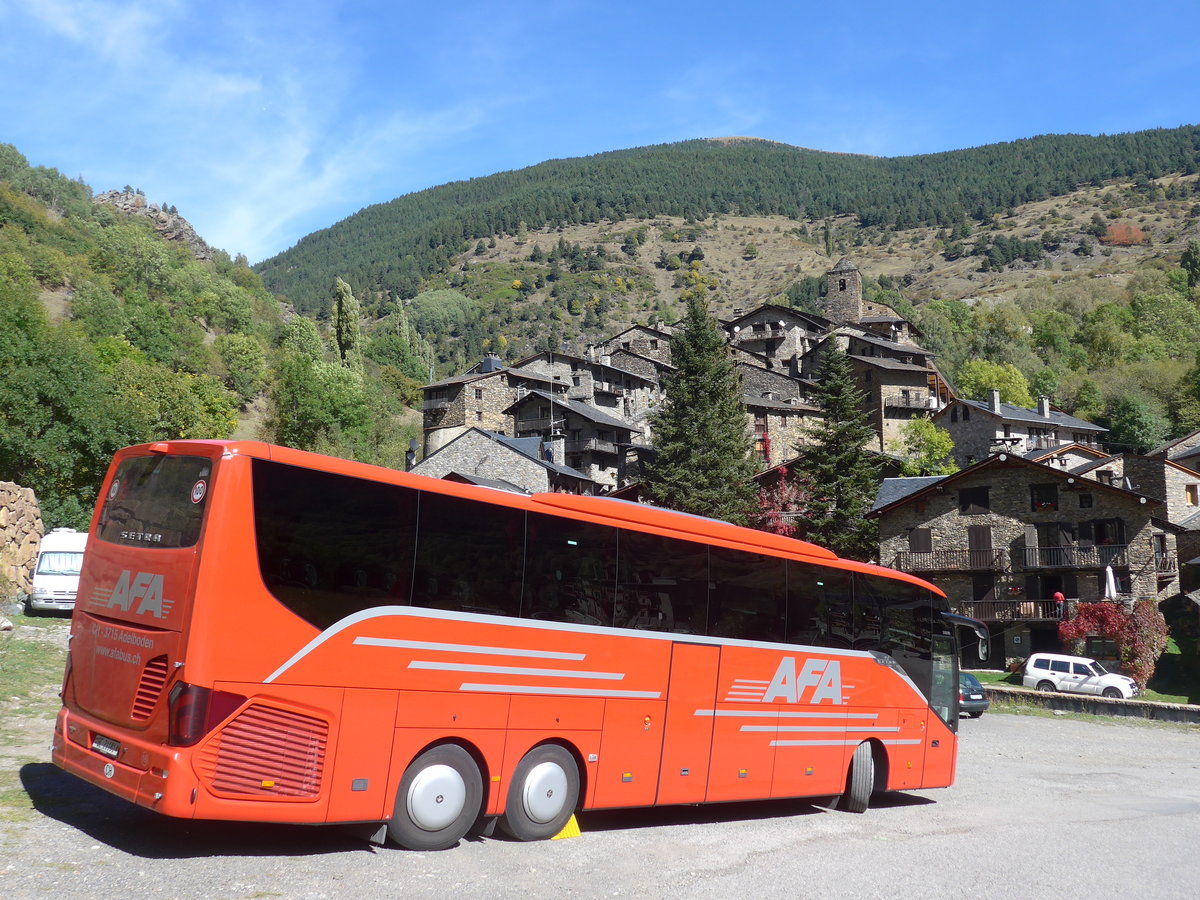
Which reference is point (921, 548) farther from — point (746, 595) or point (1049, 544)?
point (746, 595)

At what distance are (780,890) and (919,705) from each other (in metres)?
6.93

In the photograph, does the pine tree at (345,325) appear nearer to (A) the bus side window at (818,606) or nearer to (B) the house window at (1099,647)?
(B) the house window at (1099,647)

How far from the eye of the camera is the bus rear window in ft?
26.8

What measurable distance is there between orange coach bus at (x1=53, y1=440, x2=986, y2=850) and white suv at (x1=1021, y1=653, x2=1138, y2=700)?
1109 inches

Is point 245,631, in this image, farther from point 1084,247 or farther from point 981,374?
point 1084,247

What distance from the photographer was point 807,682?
42.8ft

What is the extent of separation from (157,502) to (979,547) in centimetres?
4704

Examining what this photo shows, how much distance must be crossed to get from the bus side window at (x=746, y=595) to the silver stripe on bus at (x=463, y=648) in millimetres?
2244

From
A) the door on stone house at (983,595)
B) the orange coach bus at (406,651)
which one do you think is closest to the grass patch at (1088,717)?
the door on stone house at (983,595)

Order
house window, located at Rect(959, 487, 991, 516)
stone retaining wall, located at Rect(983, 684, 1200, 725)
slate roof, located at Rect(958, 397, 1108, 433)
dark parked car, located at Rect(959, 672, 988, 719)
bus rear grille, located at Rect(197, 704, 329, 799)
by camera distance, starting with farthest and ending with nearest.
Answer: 1. slate roof, located at Rect(958, 397, 1108, 433)
2. house window, located at Rect(959, 487, 991, 516)
3. dark parked car, located at Rect(959, 672, 988, 719)
4. stone retaining wall, located at Rect(983, 684, 1200, 725)
5. bus rear grille, located at Rect(197, 704, 329, 799)

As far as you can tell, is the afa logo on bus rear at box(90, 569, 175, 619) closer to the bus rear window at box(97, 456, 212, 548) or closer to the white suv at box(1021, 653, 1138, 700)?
the bus rear window at box(97, 456, 212, 548)

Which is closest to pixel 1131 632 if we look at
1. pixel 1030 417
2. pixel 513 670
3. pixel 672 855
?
pixel 672 855

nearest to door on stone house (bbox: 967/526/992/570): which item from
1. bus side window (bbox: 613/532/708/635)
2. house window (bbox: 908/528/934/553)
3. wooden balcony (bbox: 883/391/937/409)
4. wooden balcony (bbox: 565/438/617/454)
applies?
house window (bbox: 908/528/934/553)

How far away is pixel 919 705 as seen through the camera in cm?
1505
